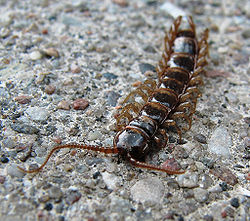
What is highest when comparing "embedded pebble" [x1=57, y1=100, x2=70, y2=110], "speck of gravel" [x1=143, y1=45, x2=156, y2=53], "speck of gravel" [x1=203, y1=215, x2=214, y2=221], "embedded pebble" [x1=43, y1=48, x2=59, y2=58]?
"embedded pebble" [x1=43, y1=48, x2=59, y2=58]

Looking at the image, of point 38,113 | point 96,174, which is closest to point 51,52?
point 38,113

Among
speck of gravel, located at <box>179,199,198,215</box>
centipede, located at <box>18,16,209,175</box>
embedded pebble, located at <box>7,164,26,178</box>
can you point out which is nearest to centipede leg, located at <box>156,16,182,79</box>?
centipede, located at <box>18,16,209,175</box>

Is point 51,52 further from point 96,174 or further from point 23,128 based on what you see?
point 96,174

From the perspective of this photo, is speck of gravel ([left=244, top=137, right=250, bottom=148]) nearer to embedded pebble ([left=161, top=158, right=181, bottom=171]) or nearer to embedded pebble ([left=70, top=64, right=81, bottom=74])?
embedded pebble ([left=161, top=158, right=181, bottom=171])

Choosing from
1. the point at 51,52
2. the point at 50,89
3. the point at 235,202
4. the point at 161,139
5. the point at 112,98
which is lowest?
the point at 235,202

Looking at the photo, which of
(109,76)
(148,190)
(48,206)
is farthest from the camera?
(109,76)

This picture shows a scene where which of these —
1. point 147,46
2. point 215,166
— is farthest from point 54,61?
point 215,166

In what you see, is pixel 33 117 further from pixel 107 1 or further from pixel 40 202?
pixel 107 1
